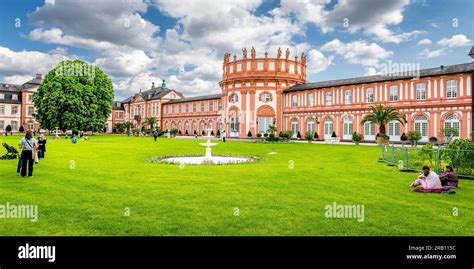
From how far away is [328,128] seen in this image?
49.7m

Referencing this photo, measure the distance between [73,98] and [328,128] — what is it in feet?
120

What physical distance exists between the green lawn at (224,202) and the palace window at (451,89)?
2981 centimetres

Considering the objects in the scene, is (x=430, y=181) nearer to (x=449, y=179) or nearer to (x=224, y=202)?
(x=449, y=179)

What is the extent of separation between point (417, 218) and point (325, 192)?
302 cm

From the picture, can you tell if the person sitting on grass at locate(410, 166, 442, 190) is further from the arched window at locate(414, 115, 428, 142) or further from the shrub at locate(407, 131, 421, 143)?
the arched window at locate(414, 115, 428, 142)

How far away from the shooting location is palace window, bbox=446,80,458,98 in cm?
3756

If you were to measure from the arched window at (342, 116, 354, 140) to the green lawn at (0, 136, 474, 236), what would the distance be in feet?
113

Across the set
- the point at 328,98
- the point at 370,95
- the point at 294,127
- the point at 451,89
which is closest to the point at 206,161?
the point at 451,89

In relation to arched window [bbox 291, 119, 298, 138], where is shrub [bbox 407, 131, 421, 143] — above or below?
below

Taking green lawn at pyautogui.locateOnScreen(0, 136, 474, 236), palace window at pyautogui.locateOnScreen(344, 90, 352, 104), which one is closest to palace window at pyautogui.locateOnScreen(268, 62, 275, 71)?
palace window at pyautogui.locateOnScreen(344, 90, 352, 104)
